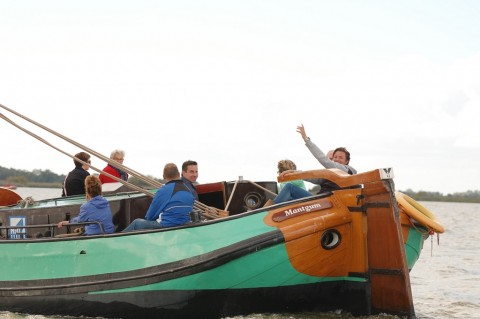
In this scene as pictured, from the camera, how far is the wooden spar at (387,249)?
9.88 m

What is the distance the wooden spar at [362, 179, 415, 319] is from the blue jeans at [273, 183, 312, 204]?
38.1 inches

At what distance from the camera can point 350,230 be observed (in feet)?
32.9

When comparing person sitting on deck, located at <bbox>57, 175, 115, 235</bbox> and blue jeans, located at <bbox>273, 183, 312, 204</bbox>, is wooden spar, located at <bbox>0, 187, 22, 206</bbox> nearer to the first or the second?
person sitting on deck, located at <bbox>57, 175, 115, 235</bbox>

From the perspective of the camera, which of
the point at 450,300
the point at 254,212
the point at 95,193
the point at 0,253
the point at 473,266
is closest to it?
the point at 254,212

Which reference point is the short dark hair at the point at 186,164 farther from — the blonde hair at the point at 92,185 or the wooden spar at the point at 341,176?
the wooden spar at the point at 341,176

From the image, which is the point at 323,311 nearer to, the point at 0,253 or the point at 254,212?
the point at 254,212

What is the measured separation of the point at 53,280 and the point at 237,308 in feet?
8.58

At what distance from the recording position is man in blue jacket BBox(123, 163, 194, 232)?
33.2ft

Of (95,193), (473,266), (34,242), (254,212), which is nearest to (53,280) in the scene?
(34,242)

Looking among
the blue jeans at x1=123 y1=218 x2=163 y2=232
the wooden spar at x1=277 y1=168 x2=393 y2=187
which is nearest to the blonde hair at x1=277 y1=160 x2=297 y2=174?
the wooden spar at x1=277 y1=168 x2=393 y2=187

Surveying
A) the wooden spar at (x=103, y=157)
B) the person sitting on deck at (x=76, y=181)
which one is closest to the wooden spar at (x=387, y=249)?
the wooden spar at (x=103, y=157)

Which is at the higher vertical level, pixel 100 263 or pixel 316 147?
pixel 316 147

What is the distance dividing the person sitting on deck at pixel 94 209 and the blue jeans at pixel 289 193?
7.44 ft

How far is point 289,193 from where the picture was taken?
34.8 ft
